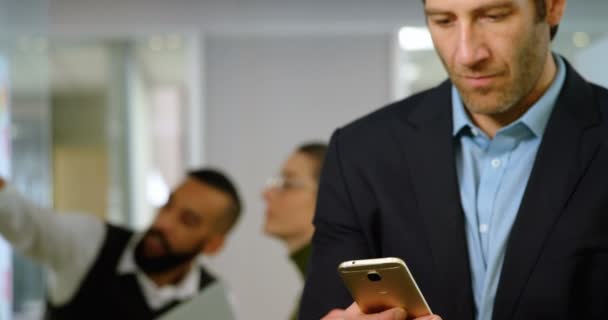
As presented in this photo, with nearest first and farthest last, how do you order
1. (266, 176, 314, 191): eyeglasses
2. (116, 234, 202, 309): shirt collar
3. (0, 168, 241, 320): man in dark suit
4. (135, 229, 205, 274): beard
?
(0, 168, 241, 320): man in dark suit, (116, 234, 202, 309): shirt collar, (135, 229, 205, 274): beard, (266, 176, 314, 191): eyeglasses

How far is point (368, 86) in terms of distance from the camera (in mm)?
5695

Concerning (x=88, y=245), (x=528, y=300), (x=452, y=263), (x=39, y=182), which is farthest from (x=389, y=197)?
(x=39, y=182)

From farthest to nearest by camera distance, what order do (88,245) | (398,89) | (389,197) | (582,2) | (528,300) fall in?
(398,89), (88,245), (582,2), (389,197), (528,300)

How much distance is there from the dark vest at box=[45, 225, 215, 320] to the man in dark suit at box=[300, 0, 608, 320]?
1998 mm

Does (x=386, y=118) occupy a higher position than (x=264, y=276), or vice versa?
(x=386, y=118)

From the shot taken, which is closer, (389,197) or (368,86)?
(389,197)

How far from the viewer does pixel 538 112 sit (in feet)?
4.76

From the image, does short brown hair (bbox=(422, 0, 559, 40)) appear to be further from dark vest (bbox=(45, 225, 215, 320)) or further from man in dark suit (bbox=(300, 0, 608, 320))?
dark vest (bbox=(45, 225, 215, 320))

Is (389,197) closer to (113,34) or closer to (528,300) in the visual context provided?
(528,300)

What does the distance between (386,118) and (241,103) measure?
14.1ft

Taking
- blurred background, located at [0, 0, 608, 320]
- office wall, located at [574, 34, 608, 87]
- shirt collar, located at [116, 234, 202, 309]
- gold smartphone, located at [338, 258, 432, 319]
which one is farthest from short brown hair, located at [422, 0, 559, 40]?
blurred background, located at [0, 0, 608, 320]

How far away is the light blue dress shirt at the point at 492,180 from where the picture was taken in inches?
55.9

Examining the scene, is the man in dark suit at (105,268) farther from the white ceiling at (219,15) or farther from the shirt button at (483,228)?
the white ceiling at (219,15)

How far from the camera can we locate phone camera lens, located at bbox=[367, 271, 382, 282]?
1.27 metres
